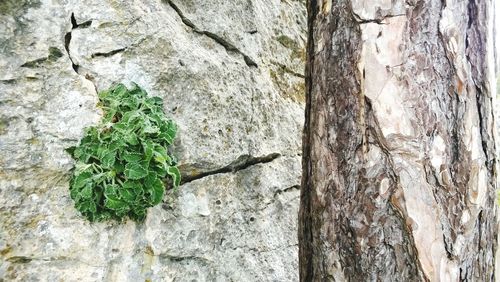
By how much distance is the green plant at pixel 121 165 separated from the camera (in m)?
1.76

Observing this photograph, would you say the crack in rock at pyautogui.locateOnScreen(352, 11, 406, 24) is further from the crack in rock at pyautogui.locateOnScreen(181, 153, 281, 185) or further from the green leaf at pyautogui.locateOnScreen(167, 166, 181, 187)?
the crack in rock at pyautogui.locateOnScreen(181, 153, 281, 185)

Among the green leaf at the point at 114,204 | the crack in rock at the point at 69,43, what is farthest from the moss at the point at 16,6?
the green leaf at the point at 114,204

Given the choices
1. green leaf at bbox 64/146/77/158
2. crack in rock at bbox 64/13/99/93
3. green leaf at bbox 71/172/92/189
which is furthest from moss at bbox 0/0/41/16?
green leaf at bbox 71/172/92/189

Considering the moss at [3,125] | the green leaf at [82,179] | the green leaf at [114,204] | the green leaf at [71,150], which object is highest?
the moss at [3,125]

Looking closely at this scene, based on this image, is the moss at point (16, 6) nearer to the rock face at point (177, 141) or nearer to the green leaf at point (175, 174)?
the rock face at point (177, 141)

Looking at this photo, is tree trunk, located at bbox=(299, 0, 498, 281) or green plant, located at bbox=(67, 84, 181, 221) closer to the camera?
tree trunk, located at bbox=(299, 0, 498, 281)

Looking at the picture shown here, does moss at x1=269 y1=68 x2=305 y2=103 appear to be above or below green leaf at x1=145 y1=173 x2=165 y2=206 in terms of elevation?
above

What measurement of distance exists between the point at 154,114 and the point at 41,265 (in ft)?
2.51

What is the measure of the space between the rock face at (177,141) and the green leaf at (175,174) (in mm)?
156

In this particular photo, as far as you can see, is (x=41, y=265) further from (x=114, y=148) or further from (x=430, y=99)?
(x=430, y=99)

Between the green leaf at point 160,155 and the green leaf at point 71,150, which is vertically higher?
the green leaf at point 160,155

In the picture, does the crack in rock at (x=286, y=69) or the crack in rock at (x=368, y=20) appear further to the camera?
the crack in rock at (x=286, y=69)

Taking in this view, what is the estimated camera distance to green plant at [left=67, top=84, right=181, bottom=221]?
69.5 inches

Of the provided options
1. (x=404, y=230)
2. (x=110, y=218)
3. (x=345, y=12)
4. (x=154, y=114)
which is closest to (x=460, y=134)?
(x=404, y=230)
